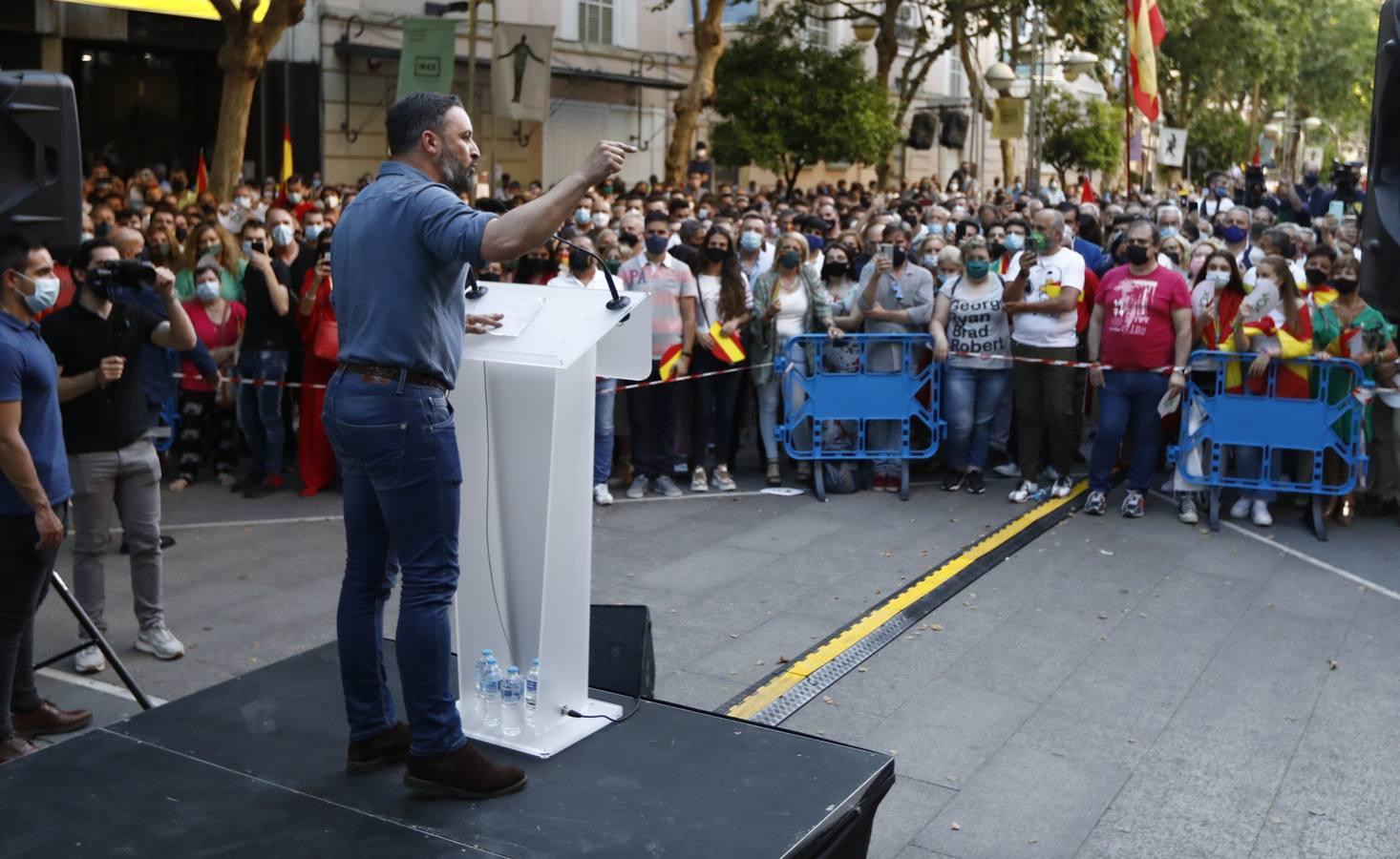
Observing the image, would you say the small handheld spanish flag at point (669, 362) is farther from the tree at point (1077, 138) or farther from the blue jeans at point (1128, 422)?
the tree at point (1077, 138)

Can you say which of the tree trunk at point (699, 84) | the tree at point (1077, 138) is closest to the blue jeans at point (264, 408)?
the tree trunk at point (699, 84)

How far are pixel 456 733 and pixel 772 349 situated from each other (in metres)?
6.68

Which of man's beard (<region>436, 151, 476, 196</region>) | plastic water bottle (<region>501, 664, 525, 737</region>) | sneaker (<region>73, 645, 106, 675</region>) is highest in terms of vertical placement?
man's beard (<region>436, 151, 476, 196</region>)

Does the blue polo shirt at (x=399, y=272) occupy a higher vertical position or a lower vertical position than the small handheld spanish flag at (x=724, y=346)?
higher

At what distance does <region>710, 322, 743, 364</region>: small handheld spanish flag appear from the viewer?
408 inches

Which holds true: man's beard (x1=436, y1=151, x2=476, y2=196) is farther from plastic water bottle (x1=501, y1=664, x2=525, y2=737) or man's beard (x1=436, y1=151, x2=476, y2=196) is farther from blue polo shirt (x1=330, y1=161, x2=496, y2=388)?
plastic water bottle (x1=501, y1=664, x2=525, y2=737)

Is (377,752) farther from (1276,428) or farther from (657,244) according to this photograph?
(1276,428)

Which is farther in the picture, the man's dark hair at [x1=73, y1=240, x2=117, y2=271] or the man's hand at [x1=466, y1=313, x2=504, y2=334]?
the man's dark hair at [x1=73, y1=240, x2=117, y2=271]

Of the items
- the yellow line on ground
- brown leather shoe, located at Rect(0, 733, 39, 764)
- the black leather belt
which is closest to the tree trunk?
the yellow line on ground

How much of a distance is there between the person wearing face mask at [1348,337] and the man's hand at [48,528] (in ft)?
24.7

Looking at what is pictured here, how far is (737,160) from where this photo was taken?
2733cm

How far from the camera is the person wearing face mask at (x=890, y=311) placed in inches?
414

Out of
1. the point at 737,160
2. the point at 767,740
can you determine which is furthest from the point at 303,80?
the point at 767,740

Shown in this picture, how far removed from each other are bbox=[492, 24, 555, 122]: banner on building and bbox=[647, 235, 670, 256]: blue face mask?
6584 mm
